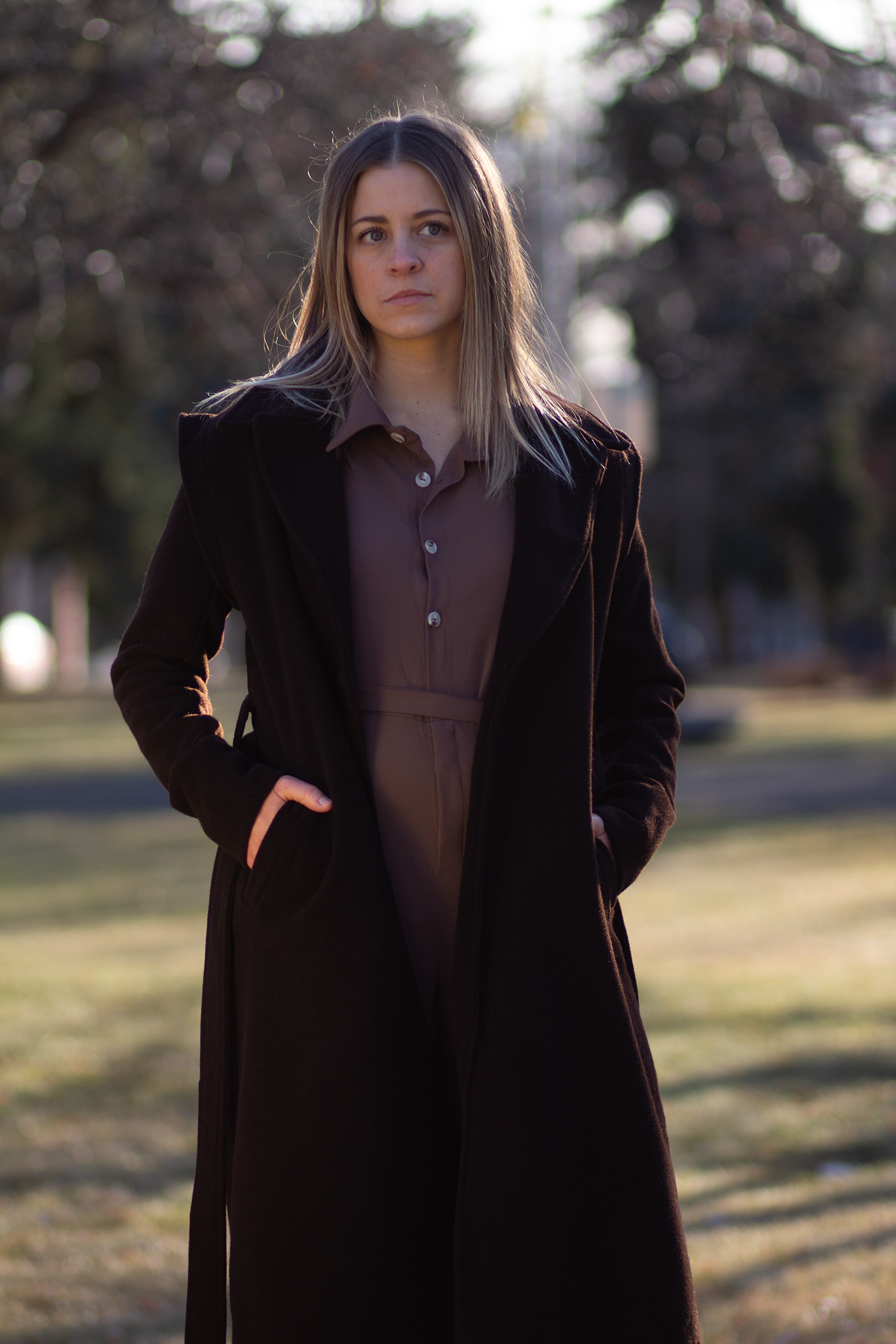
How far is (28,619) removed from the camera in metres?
47.4

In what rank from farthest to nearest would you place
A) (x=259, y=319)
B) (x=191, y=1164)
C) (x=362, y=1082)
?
(x=259, y=319)
(x=191, y=1164)
(x=362, y=1082)

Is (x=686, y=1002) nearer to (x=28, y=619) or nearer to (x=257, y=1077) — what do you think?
(x=257, y=1077)

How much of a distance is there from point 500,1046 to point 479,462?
932mm

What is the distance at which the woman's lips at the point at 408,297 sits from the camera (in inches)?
103

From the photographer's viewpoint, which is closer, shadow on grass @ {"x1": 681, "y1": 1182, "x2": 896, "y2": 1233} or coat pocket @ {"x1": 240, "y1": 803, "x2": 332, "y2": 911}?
coat pocket @ {"x1": 240, "y1": 803, "x2": 332, "y2": 911}

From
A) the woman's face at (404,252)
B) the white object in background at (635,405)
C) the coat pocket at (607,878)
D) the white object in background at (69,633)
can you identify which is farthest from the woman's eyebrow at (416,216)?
the white object in background at (69,633)

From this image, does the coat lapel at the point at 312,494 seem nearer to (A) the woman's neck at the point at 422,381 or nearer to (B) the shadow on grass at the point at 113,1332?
(A) the woman's neck at the point at 422,381

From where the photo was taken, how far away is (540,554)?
2525mm

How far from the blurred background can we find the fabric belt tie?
801 mm

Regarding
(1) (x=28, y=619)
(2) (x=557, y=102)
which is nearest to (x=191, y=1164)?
(2) (x=557, y=102)

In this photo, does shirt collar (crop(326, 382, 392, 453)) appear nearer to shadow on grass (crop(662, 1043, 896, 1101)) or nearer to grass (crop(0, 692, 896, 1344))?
grass (crop(0, 692, 896, 1344))

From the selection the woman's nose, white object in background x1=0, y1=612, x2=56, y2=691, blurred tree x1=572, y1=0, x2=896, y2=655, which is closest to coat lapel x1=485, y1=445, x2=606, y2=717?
the woman's nose

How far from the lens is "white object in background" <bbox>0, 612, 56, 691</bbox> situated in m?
44.8

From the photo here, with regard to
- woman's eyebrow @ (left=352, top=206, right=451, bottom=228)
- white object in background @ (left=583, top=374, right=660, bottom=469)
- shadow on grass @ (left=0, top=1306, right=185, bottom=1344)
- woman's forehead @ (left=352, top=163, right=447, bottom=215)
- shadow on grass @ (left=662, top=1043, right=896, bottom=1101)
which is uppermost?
white object in background @ (left=583, top=374, right=660, bottom=469)
